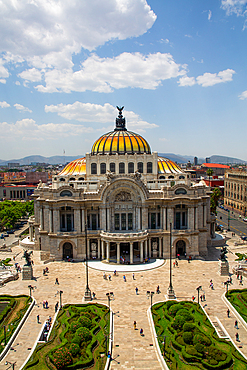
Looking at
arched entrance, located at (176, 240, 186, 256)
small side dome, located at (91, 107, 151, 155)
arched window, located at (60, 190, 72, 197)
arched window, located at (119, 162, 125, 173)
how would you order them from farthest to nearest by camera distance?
small side dome, located at (91, 107, 151, 155) → arched window, located at (119, 162, 125, 173) → arched entrance, located at (176, 240, 186, 256) → arched window, located at (60, 190, 72, 197)

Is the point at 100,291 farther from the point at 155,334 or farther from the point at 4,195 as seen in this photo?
the point at 4,195

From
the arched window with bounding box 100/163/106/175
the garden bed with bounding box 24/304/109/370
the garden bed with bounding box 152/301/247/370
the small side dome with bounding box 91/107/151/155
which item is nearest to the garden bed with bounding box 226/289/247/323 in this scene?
the garden bed with bounding box 152/301/247/370

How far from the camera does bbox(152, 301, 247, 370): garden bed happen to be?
31.5 m

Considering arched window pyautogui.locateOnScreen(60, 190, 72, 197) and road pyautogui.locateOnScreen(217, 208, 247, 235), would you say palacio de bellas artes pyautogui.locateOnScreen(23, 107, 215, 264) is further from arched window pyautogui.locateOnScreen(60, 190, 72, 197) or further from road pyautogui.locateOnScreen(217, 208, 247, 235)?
road pyautogui.locateOnScreen(217, 208, 247, 235)

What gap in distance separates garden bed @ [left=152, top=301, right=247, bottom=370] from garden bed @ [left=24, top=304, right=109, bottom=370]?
279 inches

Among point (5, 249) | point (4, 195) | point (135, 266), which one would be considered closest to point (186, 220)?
point (135, 266)

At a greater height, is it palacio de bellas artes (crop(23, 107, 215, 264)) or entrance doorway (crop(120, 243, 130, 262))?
palacio de bellas artes (crop(23, 107, 215, 264))

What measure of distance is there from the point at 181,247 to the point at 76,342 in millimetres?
40673

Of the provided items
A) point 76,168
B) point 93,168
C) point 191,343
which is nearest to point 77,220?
point 93,168

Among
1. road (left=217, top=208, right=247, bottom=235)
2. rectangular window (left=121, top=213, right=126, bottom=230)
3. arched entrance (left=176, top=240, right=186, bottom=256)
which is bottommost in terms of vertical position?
road (left=217, top=208, right=247, bottom=235)

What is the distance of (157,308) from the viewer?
43719mm

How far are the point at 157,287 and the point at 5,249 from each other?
4506cm

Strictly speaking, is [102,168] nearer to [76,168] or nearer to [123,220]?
[76,168]

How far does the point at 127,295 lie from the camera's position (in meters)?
49.3
